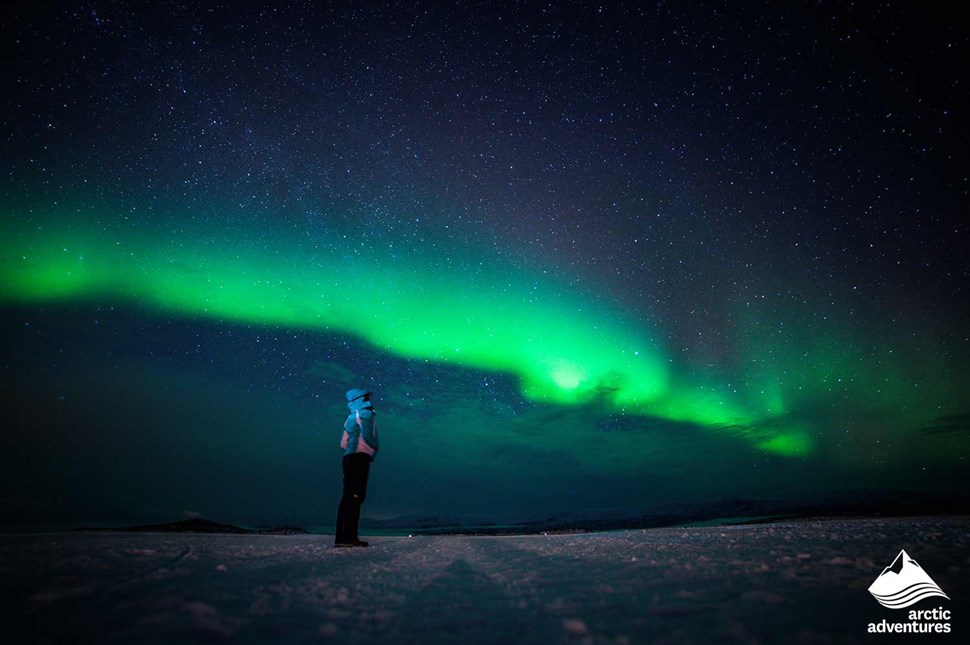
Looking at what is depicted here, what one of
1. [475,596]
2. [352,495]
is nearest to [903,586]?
[475,596]

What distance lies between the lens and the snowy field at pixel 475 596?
1.77 meters

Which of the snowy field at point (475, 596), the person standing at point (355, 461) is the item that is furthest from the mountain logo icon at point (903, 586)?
the person standing at point (355, 461)

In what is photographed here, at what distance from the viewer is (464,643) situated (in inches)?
67.5

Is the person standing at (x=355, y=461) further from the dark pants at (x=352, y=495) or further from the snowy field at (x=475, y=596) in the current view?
the snowy field at (x=475, y=596)

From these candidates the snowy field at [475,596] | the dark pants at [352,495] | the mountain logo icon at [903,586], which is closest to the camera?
the snowy field at [475,596]

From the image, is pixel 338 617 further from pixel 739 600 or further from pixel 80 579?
pixel 739 600

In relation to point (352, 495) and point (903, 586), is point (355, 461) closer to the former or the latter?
point (352, 495)

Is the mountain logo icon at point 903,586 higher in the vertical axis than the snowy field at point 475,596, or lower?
higher

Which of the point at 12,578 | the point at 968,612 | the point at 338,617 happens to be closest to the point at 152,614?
the point at 338,617

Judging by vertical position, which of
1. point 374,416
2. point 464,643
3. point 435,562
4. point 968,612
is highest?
point 374,416

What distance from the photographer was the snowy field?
1773 millimetres

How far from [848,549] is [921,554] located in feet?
1.72

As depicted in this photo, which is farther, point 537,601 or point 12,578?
point 12,578

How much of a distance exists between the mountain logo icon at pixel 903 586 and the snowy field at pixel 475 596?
0.19 ft
